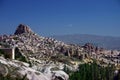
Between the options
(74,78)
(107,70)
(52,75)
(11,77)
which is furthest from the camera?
(107,70)

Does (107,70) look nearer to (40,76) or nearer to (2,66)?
(40,76)

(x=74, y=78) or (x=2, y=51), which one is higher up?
(x=2, y=51)

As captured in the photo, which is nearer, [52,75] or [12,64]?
[12,64]

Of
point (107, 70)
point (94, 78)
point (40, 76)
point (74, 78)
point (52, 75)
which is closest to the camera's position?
point (40, 76)

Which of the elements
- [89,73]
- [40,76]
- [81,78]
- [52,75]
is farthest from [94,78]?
[40,76]

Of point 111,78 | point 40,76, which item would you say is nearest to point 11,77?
point 40,76

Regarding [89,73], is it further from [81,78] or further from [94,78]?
[81,78]

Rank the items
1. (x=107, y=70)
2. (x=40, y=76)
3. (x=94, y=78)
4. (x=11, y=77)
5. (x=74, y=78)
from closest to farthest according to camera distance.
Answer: (x=11, y=77) → (x=40, y=76) → (x=74, y=78) → (x=94, y=78) → (x=107, y=70)

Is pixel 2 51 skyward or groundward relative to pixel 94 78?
skyward

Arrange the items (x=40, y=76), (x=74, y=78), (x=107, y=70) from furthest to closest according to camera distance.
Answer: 1. (x=107, y=70)
2. (x=74, y=78)
3. (x=40, y=76)
